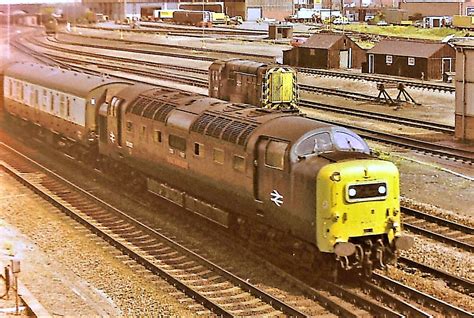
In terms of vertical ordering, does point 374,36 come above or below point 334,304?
above

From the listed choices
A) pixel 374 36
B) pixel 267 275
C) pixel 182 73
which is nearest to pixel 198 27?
pixel 374 36

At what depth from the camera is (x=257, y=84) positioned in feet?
Answer: 135

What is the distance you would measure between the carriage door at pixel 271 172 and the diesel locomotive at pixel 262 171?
23 mm

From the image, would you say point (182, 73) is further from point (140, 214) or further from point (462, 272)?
point (462, 272)

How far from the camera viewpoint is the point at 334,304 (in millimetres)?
16156

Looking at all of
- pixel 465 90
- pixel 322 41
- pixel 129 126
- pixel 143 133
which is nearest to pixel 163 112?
pixel 143 133

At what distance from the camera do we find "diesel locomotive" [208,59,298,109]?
134 ft

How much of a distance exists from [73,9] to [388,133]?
20.7 metres

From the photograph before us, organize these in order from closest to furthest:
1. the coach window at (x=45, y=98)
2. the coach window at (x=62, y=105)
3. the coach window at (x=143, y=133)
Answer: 1. the coach window at (x=143, y=133)
2. the coach window at (x=62, y=105)
3. the coach window at (x=45, y=98)

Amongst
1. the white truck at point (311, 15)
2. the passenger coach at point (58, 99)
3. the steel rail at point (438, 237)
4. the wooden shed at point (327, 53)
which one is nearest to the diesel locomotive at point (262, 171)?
the passenger coach at point (58, 99)

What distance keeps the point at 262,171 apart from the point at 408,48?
41012 millimetres

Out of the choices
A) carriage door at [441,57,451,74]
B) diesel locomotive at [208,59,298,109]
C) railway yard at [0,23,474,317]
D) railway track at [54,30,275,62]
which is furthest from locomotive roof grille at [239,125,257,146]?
railway track at [54,30,275,62]

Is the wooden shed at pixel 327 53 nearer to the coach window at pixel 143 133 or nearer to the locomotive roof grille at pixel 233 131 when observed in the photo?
the coach window at pixel 143 133

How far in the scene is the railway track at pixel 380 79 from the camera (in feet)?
167
